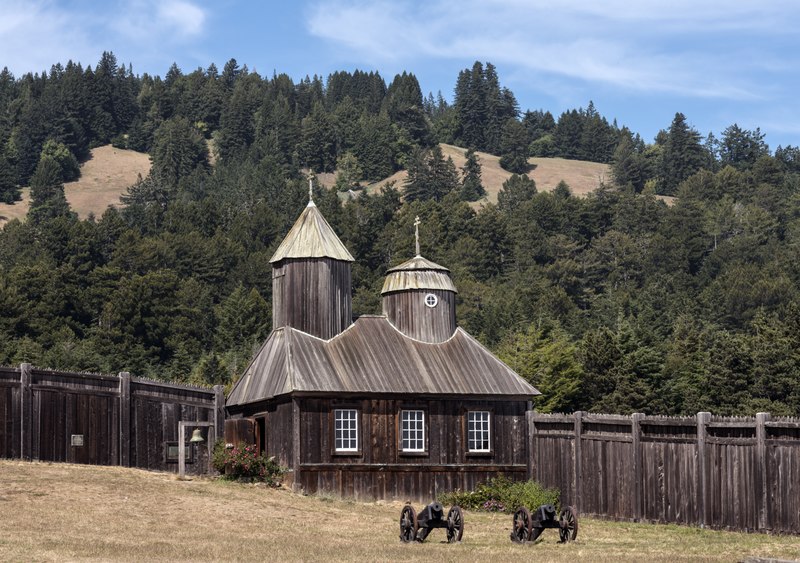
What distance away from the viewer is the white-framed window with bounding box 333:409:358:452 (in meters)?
42.5

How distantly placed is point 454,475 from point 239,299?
7588 cm

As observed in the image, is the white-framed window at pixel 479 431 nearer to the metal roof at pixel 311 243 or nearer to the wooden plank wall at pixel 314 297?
the wooden plank wall at pixel 314 297

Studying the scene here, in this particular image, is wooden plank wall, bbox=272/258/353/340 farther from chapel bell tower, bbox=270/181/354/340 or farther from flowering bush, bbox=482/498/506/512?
flowering bush, bbox=482/498/506/512

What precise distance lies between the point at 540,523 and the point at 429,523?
2327 millimetres

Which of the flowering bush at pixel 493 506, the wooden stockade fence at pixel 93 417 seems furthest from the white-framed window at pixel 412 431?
the wooden stockade fence at pixel 93 417

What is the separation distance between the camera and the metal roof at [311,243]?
46.0 m

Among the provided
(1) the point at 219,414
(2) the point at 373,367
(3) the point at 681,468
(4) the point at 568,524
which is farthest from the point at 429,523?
(1) the point at 219,414

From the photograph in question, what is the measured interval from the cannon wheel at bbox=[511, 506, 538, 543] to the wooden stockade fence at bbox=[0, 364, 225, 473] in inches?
578

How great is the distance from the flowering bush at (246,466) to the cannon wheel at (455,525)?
520 inches

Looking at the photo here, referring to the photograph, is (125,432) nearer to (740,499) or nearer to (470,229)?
(740,499)

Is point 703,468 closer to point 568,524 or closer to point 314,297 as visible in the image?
point 568,524

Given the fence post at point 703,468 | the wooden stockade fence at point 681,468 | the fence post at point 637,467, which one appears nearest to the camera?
the wooden stockade fence at point 681,468

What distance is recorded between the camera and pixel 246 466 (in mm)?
41781

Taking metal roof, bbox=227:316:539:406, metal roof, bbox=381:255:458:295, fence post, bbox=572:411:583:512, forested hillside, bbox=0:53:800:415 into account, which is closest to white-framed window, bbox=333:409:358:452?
metal roof, bbox=227:316:539:406
